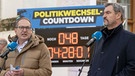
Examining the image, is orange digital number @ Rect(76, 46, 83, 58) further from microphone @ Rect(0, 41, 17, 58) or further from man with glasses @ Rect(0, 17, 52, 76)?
microphone @ Rect(0, 41, 17, 58)

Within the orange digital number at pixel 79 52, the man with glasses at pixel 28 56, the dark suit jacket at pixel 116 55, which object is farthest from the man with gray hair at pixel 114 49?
the orange digital number at pixel 79 52

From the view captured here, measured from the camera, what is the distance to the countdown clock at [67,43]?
7969 mm

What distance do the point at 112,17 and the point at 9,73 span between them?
1484mm

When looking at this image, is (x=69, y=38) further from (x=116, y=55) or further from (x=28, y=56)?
(x=116, y=55)

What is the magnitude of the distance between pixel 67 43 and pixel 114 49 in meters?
4.33

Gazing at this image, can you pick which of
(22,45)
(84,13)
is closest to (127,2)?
(84,13)

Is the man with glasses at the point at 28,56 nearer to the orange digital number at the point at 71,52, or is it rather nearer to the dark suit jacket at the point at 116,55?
the dark suit jacket at the point at 116,55

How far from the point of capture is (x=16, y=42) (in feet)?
15.9

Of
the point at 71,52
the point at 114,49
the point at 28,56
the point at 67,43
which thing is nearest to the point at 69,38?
the point at 67,43

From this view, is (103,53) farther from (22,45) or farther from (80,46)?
→ (80,46)

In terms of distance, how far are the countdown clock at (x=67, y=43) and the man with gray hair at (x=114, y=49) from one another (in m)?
4.07

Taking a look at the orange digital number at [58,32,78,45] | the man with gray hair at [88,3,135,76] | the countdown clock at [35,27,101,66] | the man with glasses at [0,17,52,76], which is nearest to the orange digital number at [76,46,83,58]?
the countdown clock at [35,27,101,66]

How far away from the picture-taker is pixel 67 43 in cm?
803

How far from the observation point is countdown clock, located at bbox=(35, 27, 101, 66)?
797 cm
